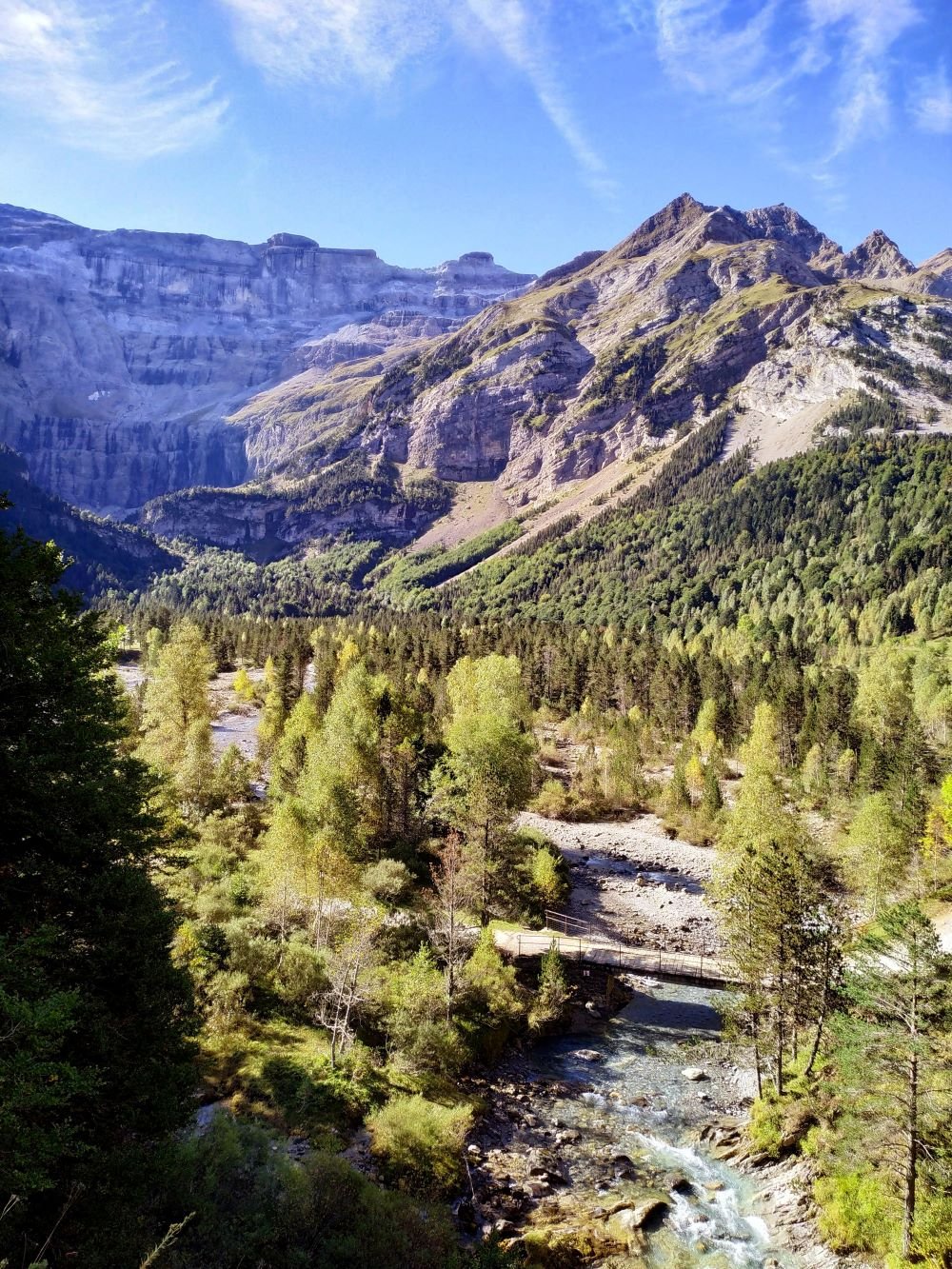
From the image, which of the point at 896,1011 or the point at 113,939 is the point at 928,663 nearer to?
the point at 896,1011

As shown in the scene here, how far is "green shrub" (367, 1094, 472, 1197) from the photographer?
80.1 feet

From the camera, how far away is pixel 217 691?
113125 millimetres

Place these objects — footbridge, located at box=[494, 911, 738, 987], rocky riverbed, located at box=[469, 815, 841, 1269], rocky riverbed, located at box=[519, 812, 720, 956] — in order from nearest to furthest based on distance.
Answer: rocky riverbed, located at box=[469, 815, 841, 1269]
footbridge, located at box=[494, 911, 738, 987]
rocky riverbed, located at box=[519, 812, 720, 956]

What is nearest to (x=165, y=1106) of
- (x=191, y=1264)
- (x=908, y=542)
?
(x=191, y=1264)

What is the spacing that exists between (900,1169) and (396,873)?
30957 millimetres

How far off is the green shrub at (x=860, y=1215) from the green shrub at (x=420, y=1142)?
12546mm

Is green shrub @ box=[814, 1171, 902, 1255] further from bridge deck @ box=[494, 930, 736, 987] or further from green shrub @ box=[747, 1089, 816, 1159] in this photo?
bridge deck @ box=[494, 930, 736, 987]

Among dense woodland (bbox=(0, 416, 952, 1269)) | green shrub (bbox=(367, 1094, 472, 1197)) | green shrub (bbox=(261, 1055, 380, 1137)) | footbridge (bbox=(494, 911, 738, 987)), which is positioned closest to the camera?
dense woodland (bbox=(0, 416, 952, 1269))

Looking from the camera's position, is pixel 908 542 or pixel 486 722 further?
pixel 908 542

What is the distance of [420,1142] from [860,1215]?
1463cm

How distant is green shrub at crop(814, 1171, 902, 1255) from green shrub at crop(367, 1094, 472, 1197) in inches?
494

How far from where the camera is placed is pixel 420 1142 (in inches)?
1005

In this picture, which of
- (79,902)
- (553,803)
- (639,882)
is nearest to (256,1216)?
(79,902)

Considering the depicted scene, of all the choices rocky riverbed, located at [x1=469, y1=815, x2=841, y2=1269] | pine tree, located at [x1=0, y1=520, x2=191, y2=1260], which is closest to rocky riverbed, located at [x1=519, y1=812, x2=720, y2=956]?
rocky riverbed, located at [x1=469, y1=815, x2=841, y2=1269]
